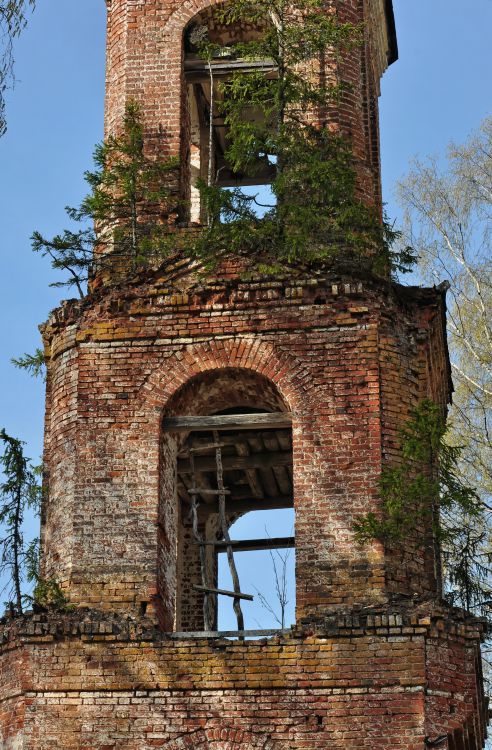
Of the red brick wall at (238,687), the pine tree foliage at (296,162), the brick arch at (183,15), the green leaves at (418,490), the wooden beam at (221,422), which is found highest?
the brick arch at (183,15)

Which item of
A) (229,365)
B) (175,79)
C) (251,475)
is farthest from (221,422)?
(175,79)

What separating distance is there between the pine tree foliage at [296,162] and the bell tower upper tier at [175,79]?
21cm

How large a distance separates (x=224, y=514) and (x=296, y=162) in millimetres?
2995

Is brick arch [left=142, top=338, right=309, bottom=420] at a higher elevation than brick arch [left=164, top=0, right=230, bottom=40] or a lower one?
lower

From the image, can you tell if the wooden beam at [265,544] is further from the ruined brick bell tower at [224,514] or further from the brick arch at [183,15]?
the brick arch at [183,15]

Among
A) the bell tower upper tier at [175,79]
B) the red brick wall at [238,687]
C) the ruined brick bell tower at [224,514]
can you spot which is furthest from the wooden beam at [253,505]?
the red brick wall at [238,687]

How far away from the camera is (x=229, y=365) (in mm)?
13500

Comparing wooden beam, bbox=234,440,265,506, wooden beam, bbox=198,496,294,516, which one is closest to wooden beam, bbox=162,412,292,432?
wooden beam, bbox=234,440,265,506

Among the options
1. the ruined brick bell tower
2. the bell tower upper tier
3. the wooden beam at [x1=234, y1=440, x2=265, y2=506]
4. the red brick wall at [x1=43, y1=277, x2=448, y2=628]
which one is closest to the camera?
the ruined brick bell tower

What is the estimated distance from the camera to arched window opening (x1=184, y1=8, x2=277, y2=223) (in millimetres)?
15289

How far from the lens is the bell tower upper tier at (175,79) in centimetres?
1485

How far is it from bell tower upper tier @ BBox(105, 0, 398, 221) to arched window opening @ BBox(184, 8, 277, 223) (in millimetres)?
82

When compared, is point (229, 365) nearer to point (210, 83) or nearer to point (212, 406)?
point (212, 406)

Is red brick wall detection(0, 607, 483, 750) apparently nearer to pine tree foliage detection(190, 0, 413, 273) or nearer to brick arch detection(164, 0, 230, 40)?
pine tree foliage detection(190, 0, 413, 273)
